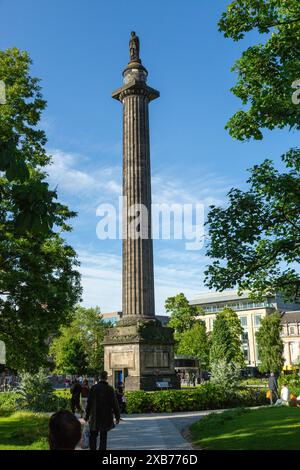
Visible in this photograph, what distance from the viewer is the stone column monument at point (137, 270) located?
32375mm

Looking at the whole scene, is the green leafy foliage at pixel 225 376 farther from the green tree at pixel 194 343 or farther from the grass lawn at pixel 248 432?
the green tree at pixel 194 343

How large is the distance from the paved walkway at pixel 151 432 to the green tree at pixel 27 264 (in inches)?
207

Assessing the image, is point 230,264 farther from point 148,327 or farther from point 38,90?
point 148,327

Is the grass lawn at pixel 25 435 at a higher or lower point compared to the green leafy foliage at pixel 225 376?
lower

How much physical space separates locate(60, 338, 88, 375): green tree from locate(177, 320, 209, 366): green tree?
14.0 m

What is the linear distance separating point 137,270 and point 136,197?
5.52 m

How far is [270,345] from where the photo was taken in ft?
245

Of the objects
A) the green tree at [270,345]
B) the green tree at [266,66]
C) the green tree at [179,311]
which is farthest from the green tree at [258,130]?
the green tree at [270,345]

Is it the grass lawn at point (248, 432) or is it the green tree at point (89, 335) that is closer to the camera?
the grass lawn at point (248, 432)

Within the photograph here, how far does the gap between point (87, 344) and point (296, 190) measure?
60.8 m

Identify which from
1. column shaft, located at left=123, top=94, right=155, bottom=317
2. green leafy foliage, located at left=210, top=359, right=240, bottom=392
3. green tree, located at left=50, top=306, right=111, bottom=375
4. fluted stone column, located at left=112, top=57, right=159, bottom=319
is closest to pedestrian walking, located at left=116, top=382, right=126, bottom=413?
green leafy foliage, located at left=210, top=359, right=240, bottom=392

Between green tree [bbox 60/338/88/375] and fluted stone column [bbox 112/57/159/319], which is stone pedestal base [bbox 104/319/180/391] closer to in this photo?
fluted stone column [bbox 112/57/159/319]

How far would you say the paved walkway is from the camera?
1398 cm
